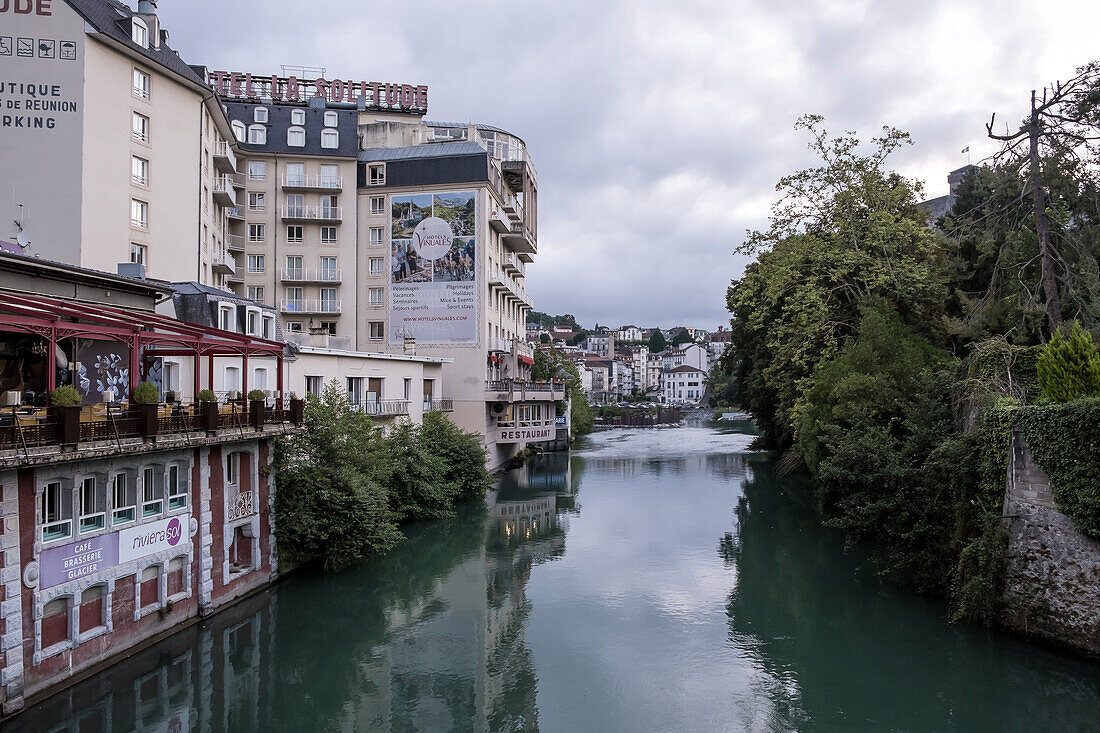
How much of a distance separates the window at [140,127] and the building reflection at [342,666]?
19909 mm

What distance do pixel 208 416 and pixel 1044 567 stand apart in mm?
19259

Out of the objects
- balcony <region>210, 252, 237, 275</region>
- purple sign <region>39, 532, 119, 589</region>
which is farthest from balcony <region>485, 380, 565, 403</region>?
purple sign <region>39, 532, 119, 589</region>

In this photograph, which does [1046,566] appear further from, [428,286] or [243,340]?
[428,286]

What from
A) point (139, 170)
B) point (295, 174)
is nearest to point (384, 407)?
point (139, 170)

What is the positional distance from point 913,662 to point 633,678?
6.42 m

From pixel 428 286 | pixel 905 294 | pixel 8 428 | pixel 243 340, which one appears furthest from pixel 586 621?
pixel 428 286

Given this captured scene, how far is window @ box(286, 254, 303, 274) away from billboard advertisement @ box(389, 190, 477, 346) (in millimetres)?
6247

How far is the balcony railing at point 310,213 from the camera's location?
48219mm

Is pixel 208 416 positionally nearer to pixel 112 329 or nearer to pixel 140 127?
pixel 112 329

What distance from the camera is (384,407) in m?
36.7

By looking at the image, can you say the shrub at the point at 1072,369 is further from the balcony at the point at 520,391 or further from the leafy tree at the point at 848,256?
the balcony at the point at 520,391

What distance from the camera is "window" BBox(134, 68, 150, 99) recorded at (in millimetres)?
31016

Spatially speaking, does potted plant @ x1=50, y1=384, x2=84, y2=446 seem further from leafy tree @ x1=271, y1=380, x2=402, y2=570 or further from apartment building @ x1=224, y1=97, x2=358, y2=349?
apartment building @ x1=224, y1=97, x2=358, y2=349

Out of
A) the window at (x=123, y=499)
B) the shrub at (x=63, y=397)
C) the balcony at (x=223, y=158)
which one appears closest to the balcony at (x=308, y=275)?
the balcony at (x=223, y=158)
